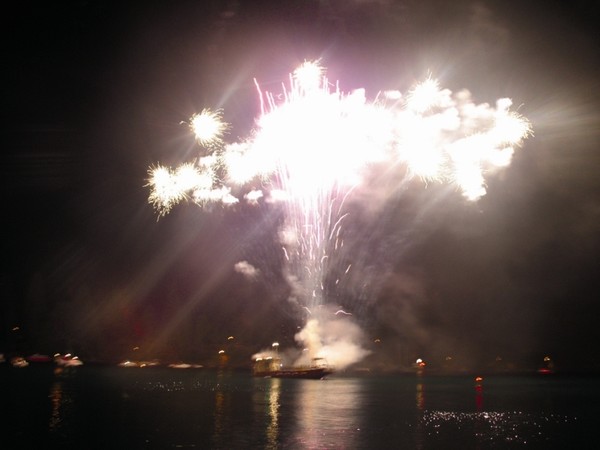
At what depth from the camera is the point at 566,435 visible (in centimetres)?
3125

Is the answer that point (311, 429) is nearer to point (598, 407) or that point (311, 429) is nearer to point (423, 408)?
point (423, 408)

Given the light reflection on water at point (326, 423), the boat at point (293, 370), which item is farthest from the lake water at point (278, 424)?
the boat at point (293, 370)

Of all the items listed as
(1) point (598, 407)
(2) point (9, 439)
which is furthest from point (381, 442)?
(1) point (598, 407)

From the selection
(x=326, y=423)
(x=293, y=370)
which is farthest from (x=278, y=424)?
(x=293, y=370)

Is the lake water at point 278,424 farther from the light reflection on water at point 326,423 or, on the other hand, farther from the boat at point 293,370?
the boat at point 293,370

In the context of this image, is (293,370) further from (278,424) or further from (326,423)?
(278,424)

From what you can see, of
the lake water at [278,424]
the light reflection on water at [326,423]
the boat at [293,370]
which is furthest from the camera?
the boat at [293,370]

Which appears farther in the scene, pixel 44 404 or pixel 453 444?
pixel 44 404

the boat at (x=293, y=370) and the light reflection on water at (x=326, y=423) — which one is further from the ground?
the boat at (x=293, y=370)

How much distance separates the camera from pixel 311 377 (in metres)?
86.1

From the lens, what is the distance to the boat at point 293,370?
85250 mm

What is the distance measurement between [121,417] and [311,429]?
1298 centimetres

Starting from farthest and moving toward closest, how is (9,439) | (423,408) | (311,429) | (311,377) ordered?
(311,377) < (423,408) < (311,429) < (9,439)

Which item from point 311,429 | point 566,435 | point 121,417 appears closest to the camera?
point 311,429
